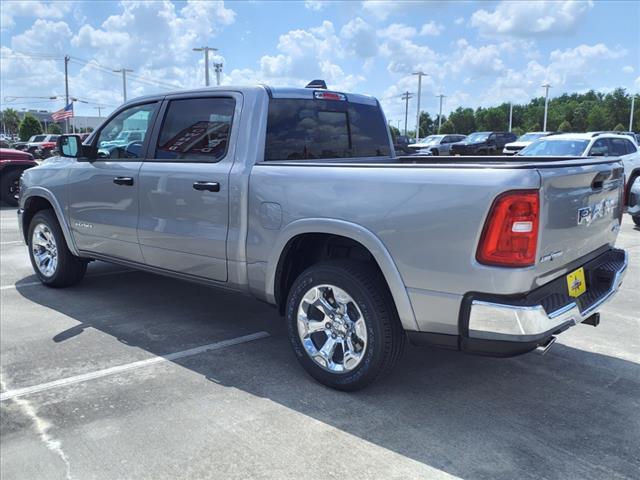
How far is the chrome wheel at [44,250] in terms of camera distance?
19.5 ft

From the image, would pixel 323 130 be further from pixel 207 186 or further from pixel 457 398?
pixel 457 398

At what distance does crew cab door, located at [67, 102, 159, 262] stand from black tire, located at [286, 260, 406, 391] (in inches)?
79.0

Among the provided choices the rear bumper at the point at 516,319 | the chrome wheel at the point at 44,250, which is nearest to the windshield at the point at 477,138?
the chrome wheel at the point at 44,250

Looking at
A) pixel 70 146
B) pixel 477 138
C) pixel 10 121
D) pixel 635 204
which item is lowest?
pixel 635 204

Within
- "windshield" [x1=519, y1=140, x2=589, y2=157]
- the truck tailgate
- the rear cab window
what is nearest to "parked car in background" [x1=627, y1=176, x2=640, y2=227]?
"windshield" [x1=519, y1=140, x2=589, y2=157]

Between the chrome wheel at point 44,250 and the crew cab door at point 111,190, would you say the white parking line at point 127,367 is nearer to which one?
the crew cab door at point 111,190

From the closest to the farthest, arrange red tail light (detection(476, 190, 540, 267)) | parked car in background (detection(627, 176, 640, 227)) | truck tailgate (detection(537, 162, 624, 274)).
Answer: red tail light (detection(476, 190, 540, 267)) → truck tailgate (detection(537, 162, 624, 274)) → parked car in background (detection(627, 176, 640, 227))

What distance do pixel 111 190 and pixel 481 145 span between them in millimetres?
31963

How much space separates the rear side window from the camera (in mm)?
4129

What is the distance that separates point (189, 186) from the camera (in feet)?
13.9

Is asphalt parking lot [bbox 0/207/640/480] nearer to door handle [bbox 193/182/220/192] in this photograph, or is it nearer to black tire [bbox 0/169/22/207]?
door handle [bbox 193/182/220/192]

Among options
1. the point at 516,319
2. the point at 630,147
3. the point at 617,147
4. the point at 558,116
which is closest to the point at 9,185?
the point at 516,319

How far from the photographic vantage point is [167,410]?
11.0 ft

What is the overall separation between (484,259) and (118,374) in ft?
8.19
